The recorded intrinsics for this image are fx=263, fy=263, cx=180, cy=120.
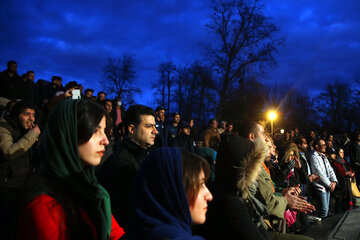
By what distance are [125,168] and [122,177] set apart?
0.10 metres

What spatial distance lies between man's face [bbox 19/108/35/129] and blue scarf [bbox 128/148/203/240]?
108 inches

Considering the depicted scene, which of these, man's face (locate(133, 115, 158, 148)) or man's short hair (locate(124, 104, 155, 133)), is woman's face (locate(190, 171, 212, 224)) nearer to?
man's face (locate(133, 115, 158, 148))

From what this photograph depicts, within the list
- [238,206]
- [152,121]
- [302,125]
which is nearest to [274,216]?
[238,206]

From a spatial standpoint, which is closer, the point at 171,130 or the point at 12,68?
the point at 12,68

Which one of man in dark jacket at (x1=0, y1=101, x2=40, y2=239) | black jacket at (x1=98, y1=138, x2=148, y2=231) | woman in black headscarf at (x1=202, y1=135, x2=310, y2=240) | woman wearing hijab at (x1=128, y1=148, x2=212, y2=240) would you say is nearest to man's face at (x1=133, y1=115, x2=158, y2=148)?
black jacket at (x1=98, y1=138, x2=148, y2=231)

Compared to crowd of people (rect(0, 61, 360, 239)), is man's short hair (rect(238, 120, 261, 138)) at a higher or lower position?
higher

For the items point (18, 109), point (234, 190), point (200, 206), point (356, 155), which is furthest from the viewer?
point (356, 155)

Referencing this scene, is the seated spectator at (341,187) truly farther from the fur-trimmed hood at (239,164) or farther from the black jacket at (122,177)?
the black jacket at (122,177)

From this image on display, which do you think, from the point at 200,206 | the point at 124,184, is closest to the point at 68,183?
the point at 200,206

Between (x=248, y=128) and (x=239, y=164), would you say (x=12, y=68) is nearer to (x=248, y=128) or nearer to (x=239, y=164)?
(x=248, y=128)

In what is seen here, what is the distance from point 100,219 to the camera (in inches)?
66.2

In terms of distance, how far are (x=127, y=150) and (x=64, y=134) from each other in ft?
4.54

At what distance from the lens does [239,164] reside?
2488mm

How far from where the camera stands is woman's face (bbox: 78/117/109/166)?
179cm
